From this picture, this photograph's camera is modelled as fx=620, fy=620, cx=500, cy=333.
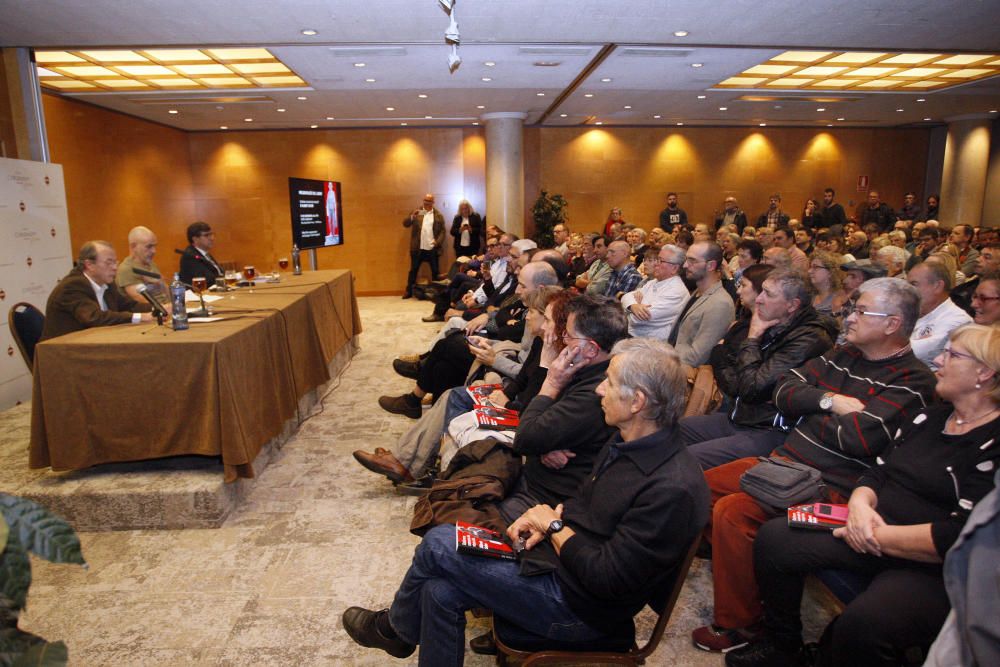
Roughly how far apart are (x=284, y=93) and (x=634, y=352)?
791 cm

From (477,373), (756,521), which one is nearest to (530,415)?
(756,521)

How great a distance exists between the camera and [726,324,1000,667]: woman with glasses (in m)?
1.61

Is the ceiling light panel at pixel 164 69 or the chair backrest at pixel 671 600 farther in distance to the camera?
the ceiling light panel at pixel 164 69

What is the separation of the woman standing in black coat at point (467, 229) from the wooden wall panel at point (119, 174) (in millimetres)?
4930

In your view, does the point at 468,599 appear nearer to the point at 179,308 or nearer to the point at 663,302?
the point at 179,308

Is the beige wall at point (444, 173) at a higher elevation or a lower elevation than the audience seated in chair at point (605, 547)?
higher

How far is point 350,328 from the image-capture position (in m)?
6.37

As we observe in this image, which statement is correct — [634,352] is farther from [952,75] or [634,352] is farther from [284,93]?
[952,75]

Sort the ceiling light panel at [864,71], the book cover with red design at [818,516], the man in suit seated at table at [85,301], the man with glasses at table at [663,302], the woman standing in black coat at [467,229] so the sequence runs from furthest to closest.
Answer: the woman standing in black coat at [467,229] → the ceiling light panel at [864,71] → the man with glasses at table at [663,302] → the man in suit seated at table at [85,301] → the book cover with red design at [818,516]

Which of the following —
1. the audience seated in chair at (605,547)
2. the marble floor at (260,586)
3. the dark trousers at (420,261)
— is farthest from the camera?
the dark trousers at (420,261)

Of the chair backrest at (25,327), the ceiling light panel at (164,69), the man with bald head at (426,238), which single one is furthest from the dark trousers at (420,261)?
the chair backrest at (25,327)

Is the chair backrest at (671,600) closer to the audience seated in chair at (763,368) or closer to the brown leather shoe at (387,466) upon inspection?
the audience seated in chair at (763,368)

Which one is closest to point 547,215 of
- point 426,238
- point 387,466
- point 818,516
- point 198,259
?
point 426,238

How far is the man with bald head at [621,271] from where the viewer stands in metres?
5.01
